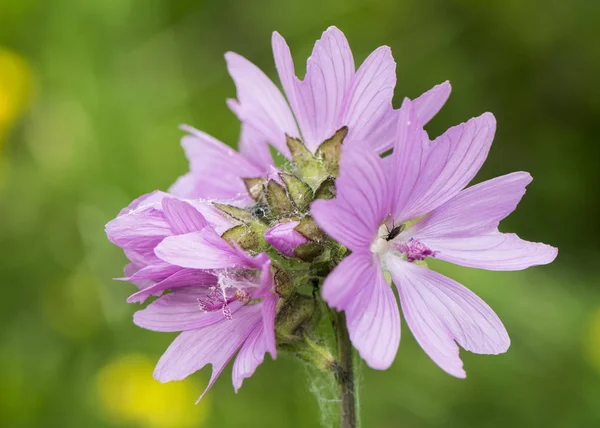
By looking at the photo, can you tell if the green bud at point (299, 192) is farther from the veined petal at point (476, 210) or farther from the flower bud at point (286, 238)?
the veined petal at point (476, 210)

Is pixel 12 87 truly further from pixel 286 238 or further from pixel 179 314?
pixel 286 238

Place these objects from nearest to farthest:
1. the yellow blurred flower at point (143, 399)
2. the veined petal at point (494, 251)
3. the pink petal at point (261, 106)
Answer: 1. the veined petal at point (494, 251)
2. the pink petal at point (261, 106)
3. the yellow blurred flower at point (143, 399)

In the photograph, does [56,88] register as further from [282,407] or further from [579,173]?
[579,173]

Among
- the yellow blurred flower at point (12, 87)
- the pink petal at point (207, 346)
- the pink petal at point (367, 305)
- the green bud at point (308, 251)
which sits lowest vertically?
the pink petal at point (367, 305)

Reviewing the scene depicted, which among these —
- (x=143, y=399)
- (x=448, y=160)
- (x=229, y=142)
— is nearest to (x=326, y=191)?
(x=448, y=160)

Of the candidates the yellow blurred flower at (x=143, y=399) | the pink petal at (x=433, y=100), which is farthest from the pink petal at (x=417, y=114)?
the yellow blurred flower at (x=143, y=399)

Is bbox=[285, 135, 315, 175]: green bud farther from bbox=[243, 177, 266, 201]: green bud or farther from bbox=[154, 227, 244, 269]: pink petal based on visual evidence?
bbox=[154, 227, 244, 269]: pink petal

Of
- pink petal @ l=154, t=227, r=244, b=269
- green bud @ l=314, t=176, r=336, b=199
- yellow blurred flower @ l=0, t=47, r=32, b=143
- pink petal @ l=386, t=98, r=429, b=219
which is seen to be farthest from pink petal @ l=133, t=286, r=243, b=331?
yellow blurred flower @ l=0, t=47, r=32, b=143

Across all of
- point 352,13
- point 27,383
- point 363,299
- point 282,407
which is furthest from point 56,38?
point 363,299

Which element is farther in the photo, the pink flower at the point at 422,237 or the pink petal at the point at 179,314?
the pink petal at the point at 179,314
